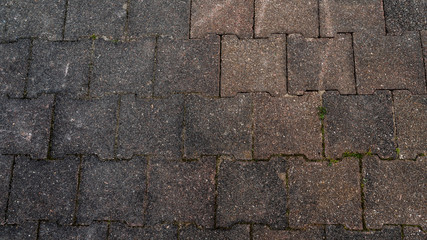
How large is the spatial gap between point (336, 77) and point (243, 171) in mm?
1176

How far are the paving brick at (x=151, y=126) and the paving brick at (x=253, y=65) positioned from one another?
0.49 metres

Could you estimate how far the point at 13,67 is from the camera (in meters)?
2.97

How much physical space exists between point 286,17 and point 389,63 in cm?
101

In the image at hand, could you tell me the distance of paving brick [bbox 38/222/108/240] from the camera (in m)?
2.67

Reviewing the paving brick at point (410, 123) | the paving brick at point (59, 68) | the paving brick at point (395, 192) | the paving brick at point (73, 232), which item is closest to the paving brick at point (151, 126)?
the paving brick at point (59, 68)

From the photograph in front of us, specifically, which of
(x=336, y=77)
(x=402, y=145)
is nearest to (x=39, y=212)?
(x=336, y=77)

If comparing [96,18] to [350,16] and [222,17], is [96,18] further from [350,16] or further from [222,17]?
[350,16]

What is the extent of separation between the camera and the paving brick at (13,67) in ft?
9.63

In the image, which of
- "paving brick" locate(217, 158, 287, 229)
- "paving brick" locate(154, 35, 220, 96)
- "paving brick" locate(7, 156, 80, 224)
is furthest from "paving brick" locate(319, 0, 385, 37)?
"paving brick" locate(7, 156, 80, 224)

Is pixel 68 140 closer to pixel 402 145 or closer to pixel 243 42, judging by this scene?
pixel 243 42

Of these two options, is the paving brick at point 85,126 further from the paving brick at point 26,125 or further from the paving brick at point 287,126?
the paving brick at point 287,126

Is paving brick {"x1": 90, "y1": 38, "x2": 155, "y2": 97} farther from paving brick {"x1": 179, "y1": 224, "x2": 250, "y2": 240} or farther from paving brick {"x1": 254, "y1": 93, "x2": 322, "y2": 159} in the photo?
paving brick {"x1": 179, "y1": 224, "x2": 250, "y2": 240}

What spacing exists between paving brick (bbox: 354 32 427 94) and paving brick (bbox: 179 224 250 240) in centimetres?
157

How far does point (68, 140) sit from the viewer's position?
280 cm
